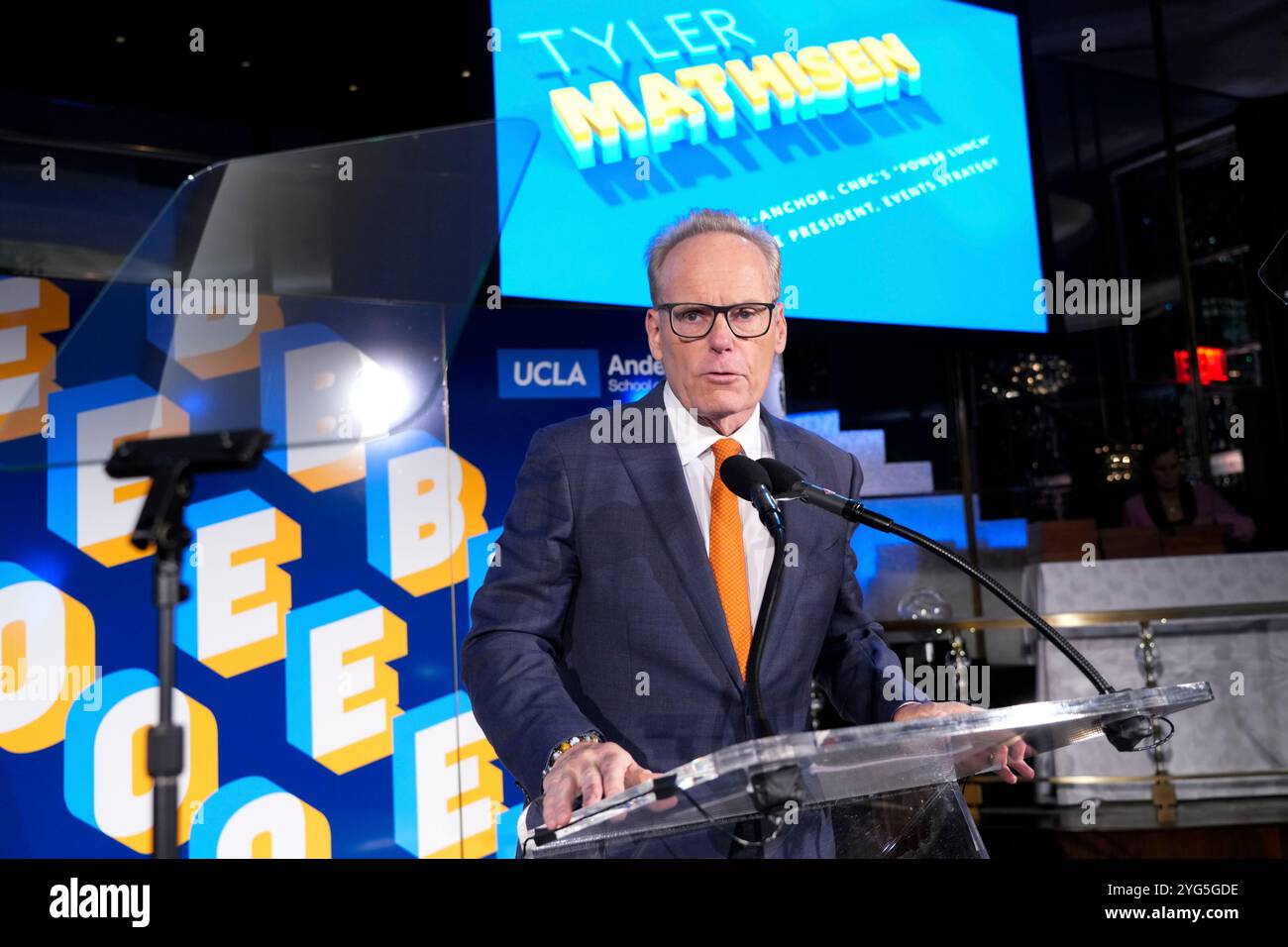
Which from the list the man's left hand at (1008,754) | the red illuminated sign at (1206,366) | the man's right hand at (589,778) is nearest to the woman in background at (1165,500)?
the red illuminated sign at (1206,366)

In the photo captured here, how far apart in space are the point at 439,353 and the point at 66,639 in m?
2.46

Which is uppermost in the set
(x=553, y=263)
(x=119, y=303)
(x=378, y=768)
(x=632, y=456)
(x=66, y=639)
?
(x=553, y=263)

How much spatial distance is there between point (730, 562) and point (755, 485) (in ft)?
1.38

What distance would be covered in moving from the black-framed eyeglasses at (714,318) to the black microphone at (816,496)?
1.76 feet

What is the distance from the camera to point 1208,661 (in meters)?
4.57

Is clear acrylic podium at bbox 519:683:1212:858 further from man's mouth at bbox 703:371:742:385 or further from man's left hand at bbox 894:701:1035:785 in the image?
man's mouth at bbox 703:371:742:385

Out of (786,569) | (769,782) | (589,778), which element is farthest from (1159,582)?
(769,782)

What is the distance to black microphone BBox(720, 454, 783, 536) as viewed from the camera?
1401mm

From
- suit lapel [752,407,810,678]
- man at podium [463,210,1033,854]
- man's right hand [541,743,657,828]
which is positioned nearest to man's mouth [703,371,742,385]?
man at podium [463,210,1033,854]

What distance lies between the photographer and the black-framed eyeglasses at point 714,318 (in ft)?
6.39

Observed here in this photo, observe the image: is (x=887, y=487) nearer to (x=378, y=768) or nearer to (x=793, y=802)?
(x=378, y=768)

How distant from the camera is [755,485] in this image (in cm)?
143
